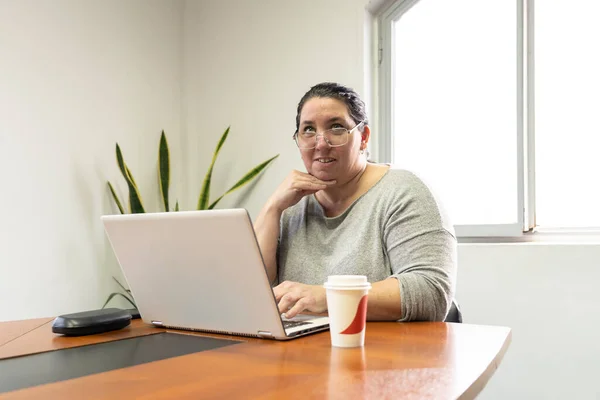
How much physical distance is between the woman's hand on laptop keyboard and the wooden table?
78mm

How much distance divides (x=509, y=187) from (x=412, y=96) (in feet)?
2.25

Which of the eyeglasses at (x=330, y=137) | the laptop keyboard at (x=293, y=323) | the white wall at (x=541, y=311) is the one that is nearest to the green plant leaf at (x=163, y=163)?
the eyeglasses at (x=330, y=137)

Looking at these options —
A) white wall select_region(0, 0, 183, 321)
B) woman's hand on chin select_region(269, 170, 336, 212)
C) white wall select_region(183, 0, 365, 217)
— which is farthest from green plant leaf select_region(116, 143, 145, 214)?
woman's hand on chin select_region(269, 170, 336, 212)

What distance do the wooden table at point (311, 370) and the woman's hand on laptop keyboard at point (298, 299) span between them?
8 cm

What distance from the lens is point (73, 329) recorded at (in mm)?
1173

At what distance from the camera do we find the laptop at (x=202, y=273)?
1012 mm

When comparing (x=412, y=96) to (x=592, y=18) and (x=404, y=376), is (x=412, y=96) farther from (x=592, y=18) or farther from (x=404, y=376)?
(x=404, y=376)

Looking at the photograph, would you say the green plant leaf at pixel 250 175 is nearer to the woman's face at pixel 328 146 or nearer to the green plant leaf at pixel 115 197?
the green plant leaf at pixel 115 197

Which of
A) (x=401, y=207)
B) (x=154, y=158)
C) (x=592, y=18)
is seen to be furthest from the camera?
(x=154, y=158)

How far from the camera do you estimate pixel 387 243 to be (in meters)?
1.55

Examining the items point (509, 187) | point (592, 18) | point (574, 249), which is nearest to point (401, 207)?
point (574, 249)

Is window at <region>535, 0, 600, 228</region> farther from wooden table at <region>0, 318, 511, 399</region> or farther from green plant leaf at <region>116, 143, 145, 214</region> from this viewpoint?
green plant leaf at <region>116, 143, 145, 214</region>

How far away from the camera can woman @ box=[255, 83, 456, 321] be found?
136cm

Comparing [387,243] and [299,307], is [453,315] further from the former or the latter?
[299,307]
